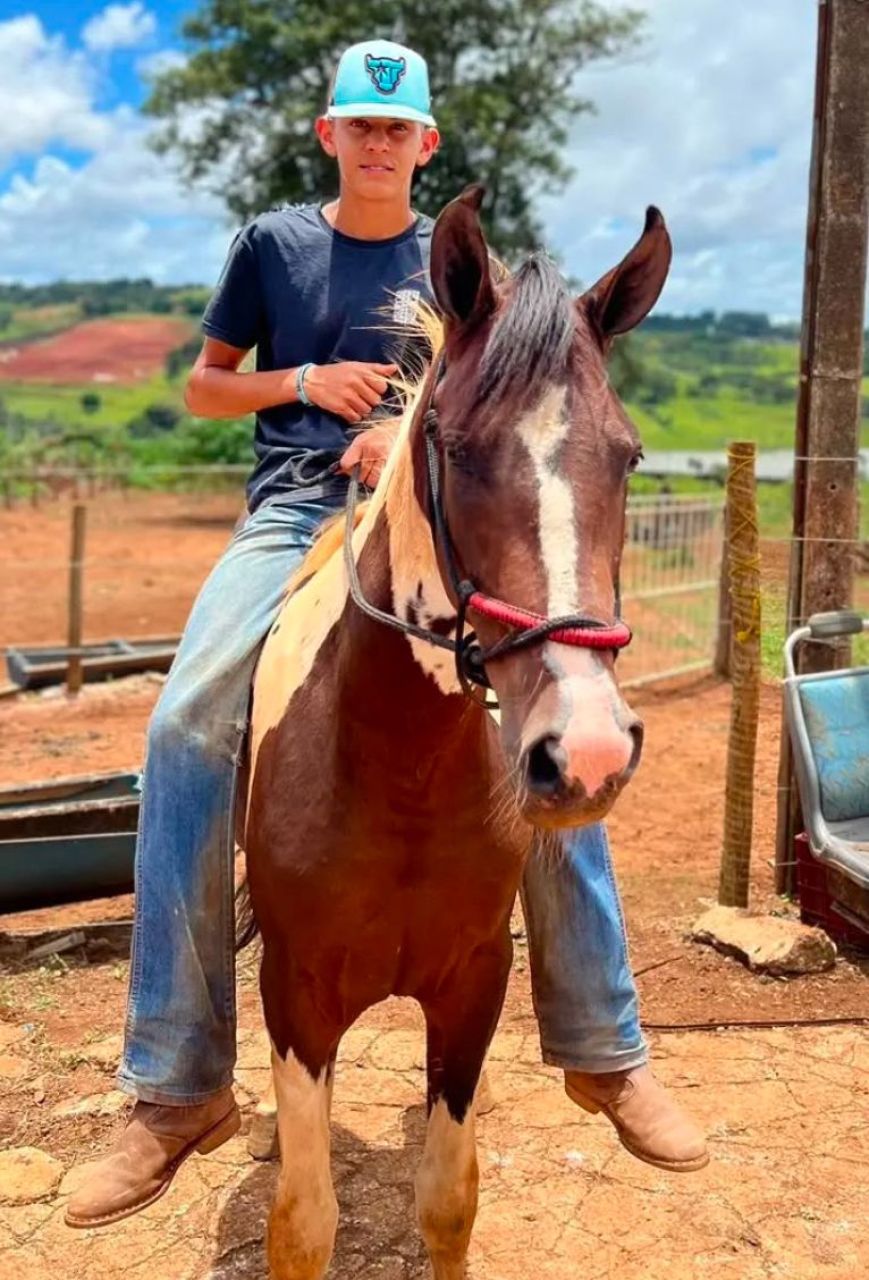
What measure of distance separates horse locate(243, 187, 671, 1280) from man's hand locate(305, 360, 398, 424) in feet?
0.84

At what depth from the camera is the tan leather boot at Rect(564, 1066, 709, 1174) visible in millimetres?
2830

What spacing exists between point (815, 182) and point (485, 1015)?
155 inches

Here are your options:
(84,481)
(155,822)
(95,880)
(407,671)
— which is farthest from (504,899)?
(84,481)

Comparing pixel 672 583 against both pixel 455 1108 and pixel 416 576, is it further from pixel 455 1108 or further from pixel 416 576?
pixel 416 576

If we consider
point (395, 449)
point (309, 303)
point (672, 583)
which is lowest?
point (672, 583)

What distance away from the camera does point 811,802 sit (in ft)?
15.3

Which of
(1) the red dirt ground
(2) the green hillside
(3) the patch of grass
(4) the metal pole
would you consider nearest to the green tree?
(2) the green hillside

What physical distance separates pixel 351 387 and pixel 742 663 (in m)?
3.01

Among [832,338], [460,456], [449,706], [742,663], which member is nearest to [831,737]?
[742,663]

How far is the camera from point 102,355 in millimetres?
88125

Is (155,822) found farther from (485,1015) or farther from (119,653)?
(119,653)

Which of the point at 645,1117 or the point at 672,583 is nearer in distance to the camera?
the point at 645,1117

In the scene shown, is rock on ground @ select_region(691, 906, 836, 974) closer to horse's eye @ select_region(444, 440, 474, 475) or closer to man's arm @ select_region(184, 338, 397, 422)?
man's arm @ select_region(184, 338, 397, 422)

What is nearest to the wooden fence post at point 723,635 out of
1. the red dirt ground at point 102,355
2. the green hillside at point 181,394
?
the green hillside at point 181,394
